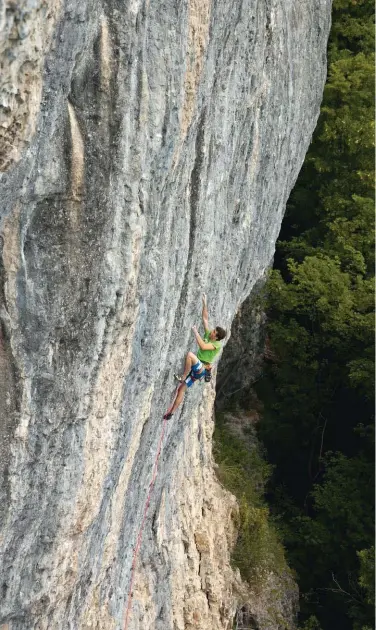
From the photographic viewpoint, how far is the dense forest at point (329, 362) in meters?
17.4

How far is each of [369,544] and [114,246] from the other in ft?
42.2

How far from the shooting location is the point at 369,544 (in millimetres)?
17094

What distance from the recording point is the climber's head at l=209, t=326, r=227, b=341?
31.0 feet

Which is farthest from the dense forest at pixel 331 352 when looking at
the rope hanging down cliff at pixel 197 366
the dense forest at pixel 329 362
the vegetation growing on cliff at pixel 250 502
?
the rope hanging down cliff at pixel 197 366

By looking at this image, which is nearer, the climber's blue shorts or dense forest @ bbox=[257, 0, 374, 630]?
the climber's blue shorts

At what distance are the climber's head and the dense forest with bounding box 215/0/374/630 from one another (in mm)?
7332

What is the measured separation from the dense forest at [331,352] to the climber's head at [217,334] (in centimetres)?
879

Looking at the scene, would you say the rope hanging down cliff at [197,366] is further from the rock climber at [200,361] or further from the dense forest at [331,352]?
the dense forest at [331,352]

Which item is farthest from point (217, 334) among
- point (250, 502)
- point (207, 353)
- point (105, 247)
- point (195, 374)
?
point (250, 502)

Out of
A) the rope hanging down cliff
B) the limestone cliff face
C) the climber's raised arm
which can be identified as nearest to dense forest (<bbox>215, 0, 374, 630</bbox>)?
the rope hanging down cliff

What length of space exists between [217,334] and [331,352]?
35.4ft

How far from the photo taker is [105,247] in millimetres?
6508

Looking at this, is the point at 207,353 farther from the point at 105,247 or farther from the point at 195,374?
the point at 105,247

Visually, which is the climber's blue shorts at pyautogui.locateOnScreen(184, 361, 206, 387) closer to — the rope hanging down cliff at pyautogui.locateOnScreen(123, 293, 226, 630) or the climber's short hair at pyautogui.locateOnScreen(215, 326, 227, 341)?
the rope hanging down cliff at pyautogui.locateOnScreen(123, 293, 226, 630)
